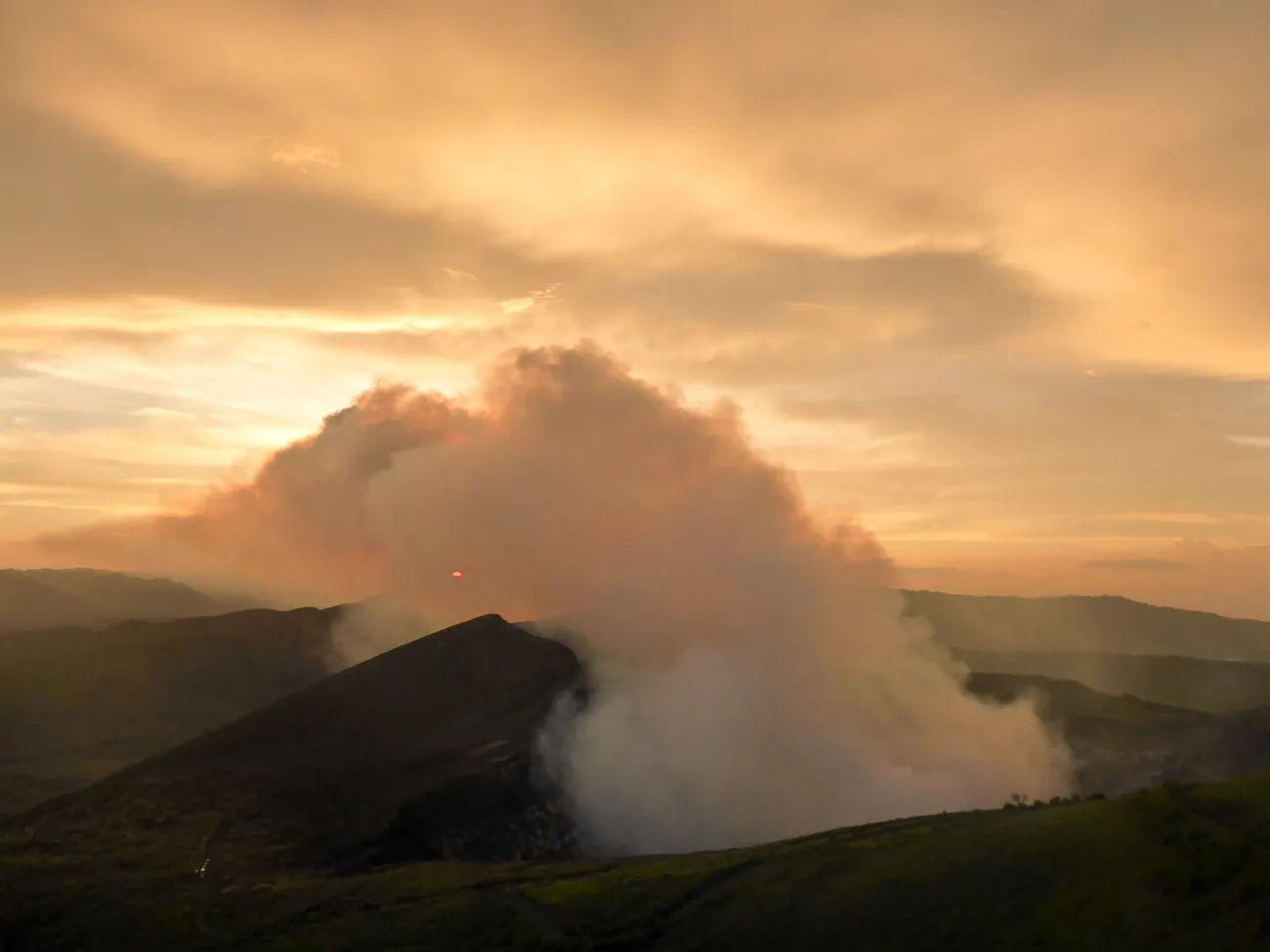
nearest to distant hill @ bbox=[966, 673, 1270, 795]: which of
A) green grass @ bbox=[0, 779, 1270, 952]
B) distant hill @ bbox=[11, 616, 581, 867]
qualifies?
green grass @ bbox=[0, 779, 1270, 952]

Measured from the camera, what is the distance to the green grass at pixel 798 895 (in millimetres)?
68375

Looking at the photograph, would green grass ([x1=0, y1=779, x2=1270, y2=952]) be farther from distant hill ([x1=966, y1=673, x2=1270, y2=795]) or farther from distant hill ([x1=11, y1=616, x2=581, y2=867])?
distant hill ([x1=966, y1=673, x2=1270, y2=795])

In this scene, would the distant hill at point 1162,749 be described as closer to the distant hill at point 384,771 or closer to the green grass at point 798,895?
the green grass at point 798,895

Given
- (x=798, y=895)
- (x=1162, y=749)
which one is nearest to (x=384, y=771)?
(x=798, y=895)

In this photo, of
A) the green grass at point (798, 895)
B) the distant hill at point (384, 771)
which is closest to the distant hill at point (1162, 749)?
the green grass at point (798, 895)

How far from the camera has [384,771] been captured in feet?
439

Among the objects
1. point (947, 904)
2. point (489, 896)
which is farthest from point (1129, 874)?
point (489, 896)

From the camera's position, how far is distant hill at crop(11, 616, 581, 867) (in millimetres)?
117875

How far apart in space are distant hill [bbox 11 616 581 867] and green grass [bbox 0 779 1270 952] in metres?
12.5

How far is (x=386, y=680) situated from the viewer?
166875 millimetres

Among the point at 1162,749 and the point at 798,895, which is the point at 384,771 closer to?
the point at 798,895

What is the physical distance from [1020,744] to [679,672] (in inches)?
2327

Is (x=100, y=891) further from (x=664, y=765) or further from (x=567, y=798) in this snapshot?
(x=664, y=765)

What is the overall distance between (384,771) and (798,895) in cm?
7136
